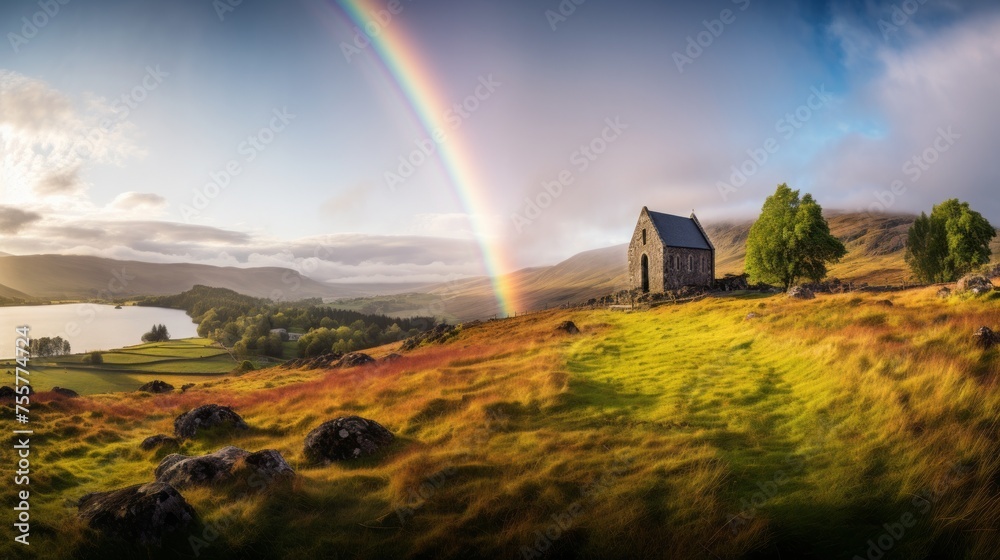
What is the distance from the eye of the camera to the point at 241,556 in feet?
24.8

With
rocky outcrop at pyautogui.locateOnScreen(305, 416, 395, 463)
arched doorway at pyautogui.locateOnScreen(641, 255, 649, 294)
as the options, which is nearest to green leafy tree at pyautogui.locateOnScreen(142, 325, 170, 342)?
arched doorway at pyautogui.locateOnScreen(641, 255, 649, 294)

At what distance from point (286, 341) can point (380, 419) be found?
368ft

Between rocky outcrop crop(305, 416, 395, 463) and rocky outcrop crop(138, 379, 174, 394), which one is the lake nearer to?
rocky outcrop crop(138, 379, 174, 394)

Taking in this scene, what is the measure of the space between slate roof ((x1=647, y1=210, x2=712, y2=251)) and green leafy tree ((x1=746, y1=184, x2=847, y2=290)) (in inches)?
378

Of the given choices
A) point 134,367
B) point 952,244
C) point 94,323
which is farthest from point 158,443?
point 94,323

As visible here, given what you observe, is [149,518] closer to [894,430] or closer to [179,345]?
[894,430]

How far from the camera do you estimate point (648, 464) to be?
31.6 feet

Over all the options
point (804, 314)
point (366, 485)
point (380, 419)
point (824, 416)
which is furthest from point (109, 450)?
point (804, 314)

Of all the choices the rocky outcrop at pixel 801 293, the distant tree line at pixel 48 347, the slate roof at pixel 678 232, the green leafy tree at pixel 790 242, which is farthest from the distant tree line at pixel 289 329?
the rocky outcrop at pixel 801 293

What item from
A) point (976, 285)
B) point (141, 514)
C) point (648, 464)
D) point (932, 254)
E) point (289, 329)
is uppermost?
point (932, 254)

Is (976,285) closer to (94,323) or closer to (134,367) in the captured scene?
(134,367)

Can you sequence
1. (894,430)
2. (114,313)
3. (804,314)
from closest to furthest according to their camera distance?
(894,430) → (804,314) → (114,313)

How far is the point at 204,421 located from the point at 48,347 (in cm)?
7322

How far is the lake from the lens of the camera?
7925 cm
